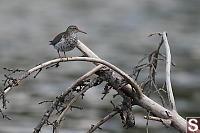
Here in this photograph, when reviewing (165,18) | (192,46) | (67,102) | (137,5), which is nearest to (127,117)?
(67,102)

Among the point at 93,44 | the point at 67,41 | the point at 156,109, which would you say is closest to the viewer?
the point at 156,109

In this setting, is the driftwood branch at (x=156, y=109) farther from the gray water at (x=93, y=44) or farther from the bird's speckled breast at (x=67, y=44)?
the gray water at (x=93, y=44)

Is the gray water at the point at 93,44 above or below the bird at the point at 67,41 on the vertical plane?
above

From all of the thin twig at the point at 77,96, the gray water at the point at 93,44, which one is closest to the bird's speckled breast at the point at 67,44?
the thin twig at the point at 77,96

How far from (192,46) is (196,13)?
3184 mm

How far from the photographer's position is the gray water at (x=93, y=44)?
37.5 feet

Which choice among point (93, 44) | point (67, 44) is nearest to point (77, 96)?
point (67, 44)

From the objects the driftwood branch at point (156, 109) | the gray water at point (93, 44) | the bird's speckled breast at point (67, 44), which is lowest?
the driftwood branch at point (156, 109)

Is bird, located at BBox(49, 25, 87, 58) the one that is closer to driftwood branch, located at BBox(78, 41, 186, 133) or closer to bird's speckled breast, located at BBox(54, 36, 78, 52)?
bird's speckled breast, located at BBox(54, 36, 78, 52)

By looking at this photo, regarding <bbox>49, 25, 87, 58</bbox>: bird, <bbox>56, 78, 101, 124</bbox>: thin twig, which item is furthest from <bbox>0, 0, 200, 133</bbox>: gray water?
<bbox>56, 78, 101, 124</bbox>: thin twig

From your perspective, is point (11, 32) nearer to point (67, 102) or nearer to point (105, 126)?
point (105, 126)

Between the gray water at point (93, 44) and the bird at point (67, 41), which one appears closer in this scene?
the bird at point (67, 41)

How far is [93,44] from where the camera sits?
1570cm

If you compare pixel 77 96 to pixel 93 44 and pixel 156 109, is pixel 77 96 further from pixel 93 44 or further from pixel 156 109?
pixel 93 44
